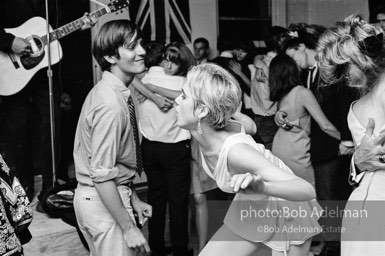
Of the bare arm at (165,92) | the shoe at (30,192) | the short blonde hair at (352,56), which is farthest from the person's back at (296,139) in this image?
the shoe at (30,192)

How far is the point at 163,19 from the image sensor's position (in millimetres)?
6043

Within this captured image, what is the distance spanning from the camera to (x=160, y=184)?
4496mm

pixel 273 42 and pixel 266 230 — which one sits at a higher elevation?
pixel 273 42

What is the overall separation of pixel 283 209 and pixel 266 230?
0.13 m

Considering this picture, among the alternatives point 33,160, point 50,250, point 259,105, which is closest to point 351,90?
point 259,105

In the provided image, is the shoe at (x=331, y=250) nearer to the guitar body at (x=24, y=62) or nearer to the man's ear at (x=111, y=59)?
the man's ear at (x=111, y=59)

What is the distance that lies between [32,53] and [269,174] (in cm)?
315

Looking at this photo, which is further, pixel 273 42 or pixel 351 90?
pixel 273 42

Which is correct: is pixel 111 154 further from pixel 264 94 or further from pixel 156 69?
pixel 264 94

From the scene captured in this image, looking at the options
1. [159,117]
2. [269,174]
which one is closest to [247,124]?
[269,174]

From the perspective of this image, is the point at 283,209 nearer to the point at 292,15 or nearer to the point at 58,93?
the point at 58,93

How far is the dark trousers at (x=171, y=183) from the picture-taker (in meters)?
4.39

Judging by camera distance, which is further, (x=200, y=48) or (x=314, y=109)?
(x=200, y=48)

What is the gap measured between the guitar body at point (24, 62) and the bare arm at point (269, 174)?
9.58ft
